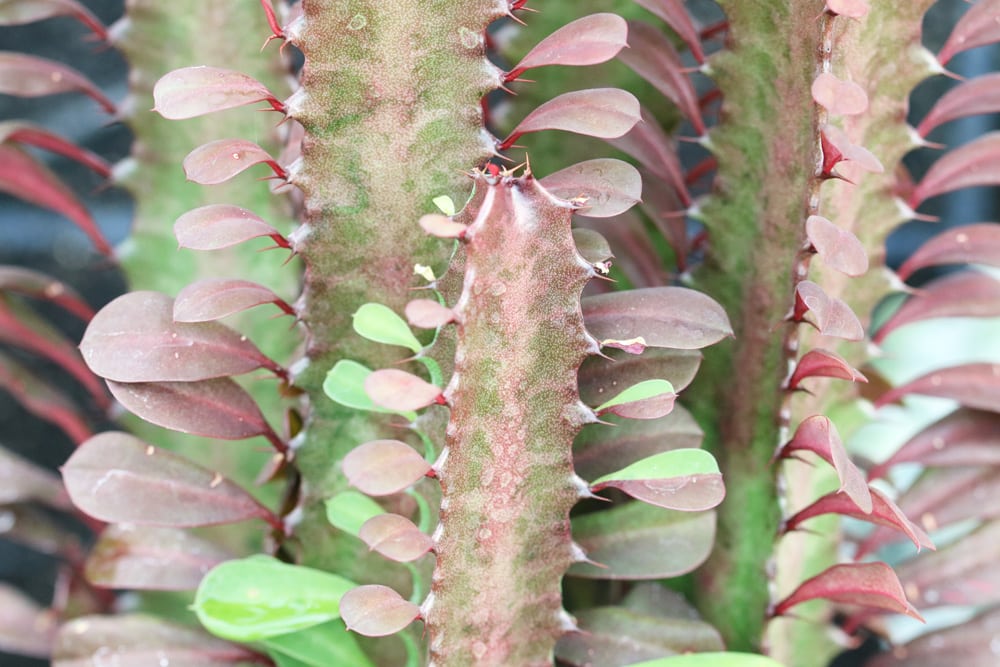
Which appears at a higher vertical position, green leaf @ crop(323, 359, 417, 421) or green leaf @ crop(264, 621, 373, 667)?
green leaf @ crop(323, 359, 417, 421)

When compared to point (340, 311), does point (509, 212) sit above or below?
above

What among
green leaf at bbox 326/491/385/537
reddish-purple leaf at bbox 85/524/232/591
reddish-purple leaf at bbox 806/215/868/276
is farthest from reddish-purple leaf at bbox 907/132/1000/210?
reddish-purple leaf at bbox 85/524/232/591

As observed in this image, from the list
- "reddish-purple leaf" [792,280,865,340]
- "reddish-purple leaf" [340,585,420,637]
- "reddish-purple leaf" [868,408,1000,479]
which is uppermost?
"reddish-purple leaf" [792,280,865,340]

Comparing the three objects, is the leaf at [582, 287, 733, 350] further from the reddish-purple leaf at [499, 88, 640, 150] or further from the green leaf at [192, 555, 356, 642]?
the green leaf at [192, 555, 356, 642]

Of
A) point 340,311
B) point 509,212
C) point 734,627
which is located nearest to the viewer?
point 509,212

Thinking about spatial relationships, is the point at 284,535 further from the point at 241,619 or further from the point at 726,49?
the point at 726,49

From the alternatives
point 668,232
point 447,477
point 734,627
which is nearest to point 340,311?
point 447,477
